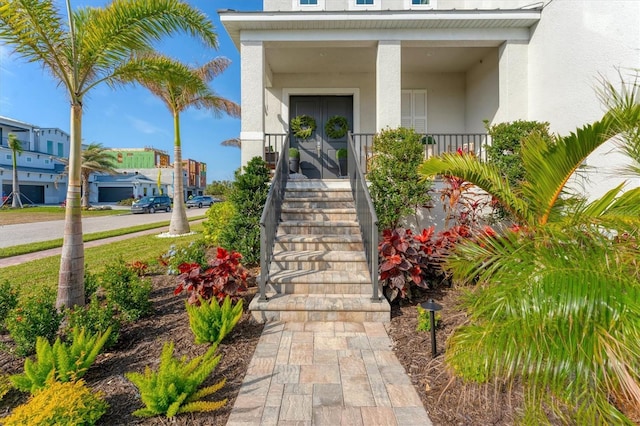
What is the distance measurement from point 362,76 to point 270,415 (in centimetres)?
867

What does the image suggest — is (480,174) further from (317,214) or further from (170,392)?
(170,392)

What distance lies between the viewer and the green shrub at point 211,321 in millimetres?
2938

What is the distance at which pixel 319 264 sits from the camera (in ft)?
14.5

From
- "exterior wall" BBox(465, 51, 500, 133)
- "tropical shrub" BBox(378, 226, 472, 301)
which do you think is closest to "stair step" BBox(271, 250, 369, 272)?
"tropical shrub" BBox(378, 226, 472, 301)

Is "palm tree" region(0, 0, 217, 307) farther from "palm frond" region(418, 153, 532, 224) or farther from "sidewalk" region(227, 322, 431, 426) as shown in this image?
"palm frond" region(418, 153, 532, 224)

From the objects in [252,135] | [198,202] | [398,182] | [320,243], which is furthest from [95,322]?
[198,202]

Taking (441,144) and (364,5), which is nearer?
(364,5)

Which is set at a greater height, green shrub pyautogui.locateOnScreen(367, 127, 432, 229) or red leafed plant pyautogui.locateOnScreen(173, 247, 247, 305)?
green shrub pyautogui.locateOnScreen(367, 127, 432, 229)

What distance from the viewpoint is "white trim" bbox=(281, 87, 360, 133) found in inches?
340

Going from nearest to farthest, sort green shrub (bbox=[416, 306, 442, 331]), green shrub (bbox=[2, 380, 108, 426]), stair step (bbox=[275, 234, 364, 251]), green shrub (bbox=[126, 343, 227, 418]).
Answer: green shrub (bbox=[2, 380, 108, 426]) < green shrub (bbox=[126, 343, 227, 418]) < green shrub (bbox=[416, 306, 442, 331]) < stair step (bbox=[275, 234, 364, 251])

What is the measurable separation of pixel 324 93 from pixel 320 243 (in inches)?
218

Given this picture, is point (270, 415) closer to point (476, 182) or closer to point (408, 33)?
point (476, 182)

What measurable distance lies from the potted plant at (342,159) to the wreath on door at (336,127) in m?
0.45

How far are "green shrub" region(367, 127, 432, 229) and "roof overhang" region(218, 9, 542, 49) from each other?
8.60 ft
